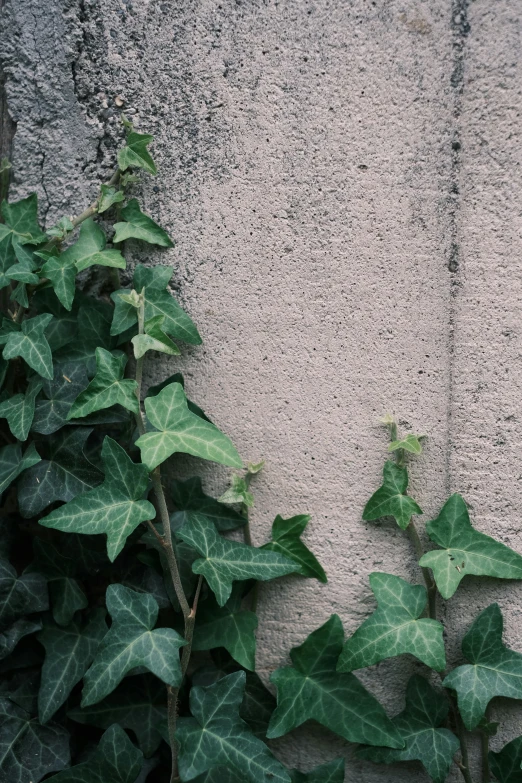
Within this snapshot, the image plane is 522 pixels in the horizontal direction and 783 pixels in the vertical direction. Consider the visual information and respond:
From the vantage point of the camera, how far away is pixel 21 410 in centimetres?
122

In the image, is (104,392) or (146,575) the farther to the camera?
(146,575)

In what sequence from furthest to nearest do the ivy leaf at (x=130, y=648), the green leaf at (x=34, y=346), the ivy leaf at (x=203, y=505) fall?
1. the ivy leaf at (x=203, y=505)
2. the green leaf at (x=34, y=346)
3. the ivy leaf at (x=130, y=648)

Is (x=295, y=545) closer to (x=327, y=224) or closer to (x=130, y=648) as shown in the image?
(x=130, y=648)

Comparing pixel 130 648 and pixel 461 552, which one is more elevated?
pixel 461 552

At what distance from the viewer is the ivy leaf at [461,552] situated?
1212 millimetres

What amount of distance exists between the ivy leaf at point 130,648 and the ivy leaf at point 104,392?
314 millimetres

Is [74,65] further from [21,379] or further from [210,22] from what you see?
[21,379]

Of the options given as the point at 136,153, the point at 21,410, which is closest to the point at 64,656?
the point at 21,410

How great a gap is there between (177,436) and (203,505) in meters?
0.24

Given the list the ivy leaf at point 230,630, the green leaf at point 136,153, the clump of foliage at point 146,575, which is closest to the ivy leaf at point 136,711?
the clump of foliage at point 146,575

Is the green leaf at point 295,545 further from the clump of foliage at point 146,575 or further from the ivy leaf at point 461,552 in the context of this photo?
the ivy leaf at point 461,552

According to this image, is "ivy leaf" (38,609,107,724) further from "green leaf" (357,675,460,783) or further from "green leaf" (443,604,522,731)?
"green leaf" (443,604,522,731)

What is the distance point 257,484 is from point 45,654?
53 centimetres

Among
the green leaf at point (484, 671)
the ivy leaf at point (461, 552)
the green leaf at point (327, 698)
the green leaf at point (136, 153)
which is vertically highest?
the green leaf at point (136, 153)
